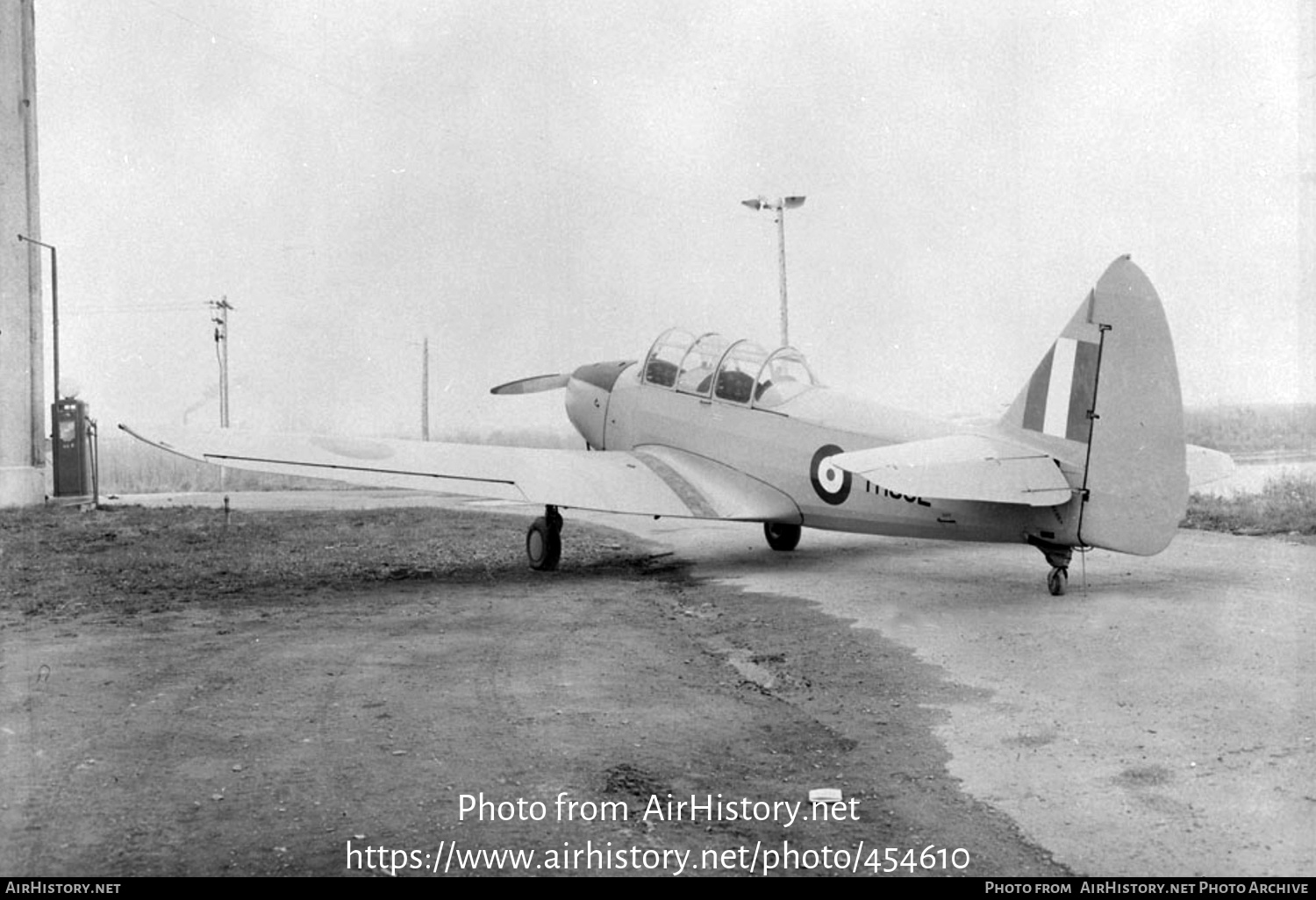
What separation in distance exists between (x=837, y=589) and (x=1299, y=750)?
5.21 m

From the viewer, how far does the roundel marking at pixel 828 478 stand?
1054 cm

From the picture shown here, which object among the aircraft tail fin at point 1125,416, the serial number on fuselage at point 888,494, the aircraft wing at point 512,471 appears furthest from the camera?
the aircraft wing at point 512,471

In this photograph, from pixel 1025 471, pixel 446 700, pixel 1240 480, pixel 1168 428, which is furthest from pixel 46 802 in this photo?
pixel 1240 480

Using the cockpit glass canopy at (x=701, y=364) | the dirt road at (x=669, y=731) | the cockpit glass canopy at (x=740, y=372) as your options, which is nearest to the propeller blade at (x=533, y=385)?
the cockpit glass canopy at (x=701, y=364)

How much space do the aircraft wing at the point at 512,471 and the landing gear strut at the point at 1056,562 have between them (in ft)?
9.51

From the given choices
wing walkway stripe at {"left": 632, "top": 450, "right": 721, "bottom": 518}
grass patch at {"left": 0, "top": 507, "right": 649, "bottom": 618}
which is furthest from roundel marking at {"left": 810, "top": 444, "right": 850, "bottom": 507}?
grass patch at {"left": 0, "top": 507, "right": 649, "bottom": 618}

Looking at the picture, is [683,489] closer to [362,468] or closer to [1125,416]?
[362,468]

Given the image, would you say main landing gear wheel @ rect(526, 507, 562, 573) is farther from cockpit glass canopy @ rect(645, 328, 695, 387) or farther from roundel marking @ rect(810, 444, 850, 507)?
roundel marking @ rect(810, 444, 850, 507)

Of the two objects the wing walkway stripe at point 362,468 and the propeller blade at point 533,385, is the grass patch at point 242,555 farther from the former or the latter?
the propeller blade at point 533,385

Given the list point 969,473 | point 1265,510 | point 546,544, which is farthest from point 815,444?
point 1265,510

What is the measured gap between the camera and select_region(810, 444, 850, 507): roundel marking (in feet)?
34.6

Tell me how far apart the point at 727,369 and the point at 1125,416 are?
15.9 ft

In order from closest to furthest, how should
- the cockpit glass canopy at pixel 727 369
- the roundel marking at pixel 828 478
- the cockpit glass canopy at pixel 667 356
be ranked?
the roundel marking at pixel 828 478 < the cockpit glass canopy at pixel 727 369 < the cockpit glass canopy at pixel 667 356

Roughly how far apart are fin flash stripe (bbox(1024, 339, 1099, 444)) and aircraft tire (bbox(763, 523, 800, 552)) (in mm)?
4644
